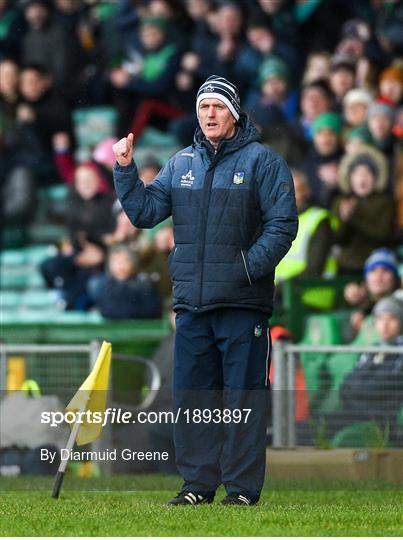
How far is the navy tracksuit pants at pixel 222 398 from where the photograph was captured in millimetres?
8578

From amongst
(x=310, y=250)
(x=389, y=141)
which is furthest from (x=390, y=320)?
(x=389, y=141)

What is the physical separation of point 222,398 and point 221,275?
61 centimetres

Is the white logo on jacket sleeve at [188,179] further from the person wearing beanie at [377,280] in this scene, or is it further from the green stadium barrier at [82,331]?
the green stadium barrier at [82,331]

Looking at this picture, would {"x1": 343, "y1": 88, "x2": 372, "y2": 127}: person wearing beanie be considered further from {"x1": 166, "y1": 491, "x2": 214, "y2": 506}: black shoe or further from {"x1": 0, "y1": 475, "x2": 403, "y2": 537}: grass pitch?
{"x1": 166, "y1": 491, "x2": 214, "y2": 506}: black shoe

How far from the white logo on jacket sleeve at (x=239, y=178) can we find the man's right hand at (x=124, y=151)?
20.2 inches

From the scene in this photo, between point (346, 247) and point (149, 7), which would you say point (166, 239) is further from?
point (149, 7)

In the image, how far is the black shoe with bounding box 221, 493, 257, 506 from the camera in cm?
852

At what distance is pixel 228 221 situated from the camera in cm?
857

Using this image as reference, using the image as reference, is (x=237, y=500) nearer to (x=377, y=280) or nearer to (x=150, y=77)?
(x=377, y=280)

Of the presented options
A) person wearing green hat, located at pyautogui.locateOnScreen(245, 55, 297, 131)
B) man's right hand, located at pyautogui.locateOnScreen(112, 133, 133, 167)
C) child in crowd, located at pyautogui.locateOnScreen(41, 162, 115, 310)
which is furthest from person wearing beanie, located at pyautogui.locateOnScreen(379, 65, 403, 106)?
man's right hand, located at pyautogui.locateOnScreen(112, 133, 133, 167)

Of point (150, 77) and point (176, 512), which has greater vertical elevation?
point (150, 77)

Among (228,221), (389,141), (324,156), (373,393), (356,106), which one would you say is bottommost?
(373,393)

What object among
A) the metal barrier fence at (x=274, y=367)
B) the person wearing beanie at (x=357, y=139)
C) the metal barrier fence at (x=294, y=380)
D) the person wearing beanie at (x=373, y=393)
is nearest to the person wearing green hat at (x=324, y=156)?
the person wearing beanie at (x=357, y=139)

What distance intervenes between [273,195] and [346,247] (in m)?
6.09
